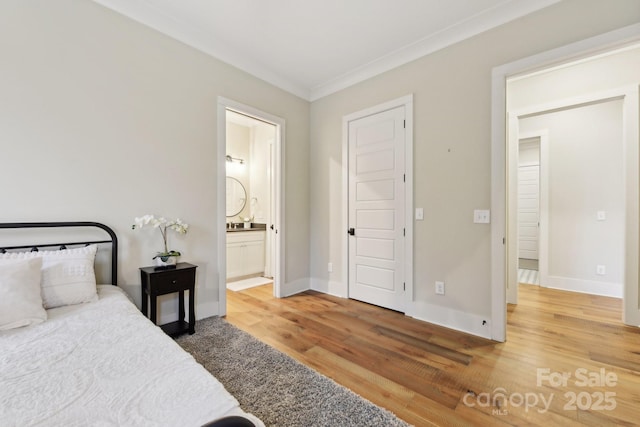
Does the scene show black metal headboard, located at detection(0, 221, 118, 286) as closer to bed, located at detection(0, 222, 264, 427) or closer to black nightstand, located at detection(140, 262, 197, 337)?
bed, located at detection(0, 222, 264, 427)

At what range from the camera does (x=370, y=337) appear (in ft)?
7.83

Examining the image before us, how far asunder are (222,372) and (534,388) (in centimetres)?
205

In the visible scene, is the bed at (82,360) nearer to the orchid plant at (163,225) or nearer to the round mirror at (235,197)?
the orchid plant at (163,225)

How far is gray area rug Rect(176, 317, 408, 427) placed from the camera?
4.64 ft

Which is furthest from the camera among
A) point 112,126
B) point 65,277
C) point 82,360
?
point 112,126

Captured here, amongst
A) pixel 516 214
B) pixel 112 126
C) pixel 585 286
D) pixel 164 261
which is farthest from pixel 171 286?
pixel 585 286

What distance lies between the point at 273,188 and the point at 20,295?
8.37ft

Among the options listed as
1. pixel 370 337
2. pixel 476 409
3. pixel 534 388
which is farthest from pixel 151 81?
pixel 534 388

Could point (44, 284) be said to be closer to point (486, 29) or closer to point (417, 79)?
point (417, 79)

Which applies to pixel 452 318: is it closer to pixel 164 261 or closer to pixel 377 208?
pixel 377 208

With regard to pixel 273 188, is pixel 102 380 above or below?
below

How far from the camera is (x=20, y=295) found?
4.48 feet

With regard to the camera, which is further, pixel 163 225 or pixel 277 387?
pixel 163 225

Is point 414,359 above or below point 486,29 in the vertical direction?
below
